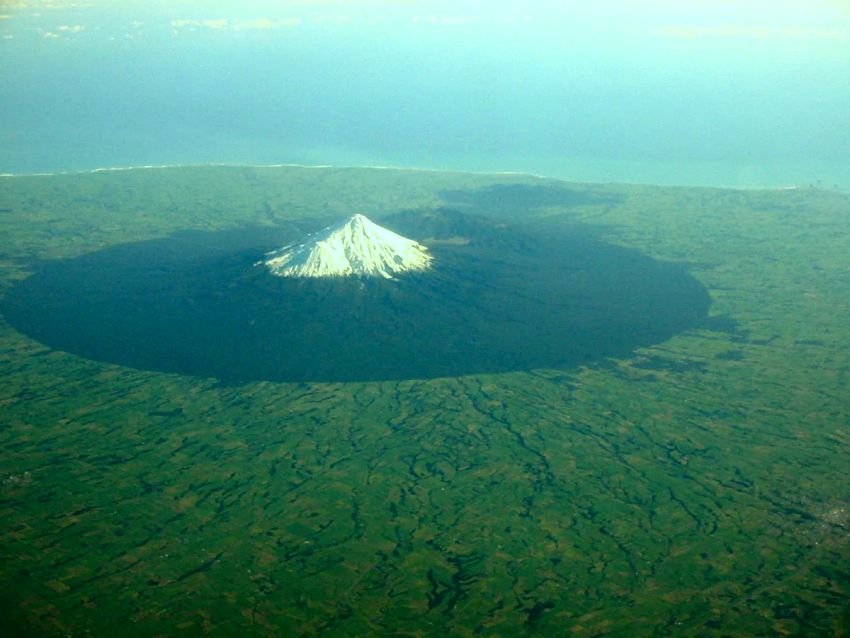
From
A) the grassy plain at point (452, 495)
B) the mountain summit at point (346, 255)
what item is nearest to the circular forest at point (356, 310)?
the mountain summit at point (346, 255)

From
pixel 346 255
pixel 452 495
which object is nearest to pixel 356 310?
pixel 346 255

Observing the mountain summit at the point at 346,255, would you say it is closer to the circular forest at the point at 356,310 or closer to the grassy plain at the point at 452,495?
the circular forest at the point at 356,310

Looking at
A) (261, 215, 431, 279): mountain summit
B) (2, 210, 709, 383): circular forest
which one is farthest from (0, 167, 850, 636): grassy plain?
(261, 215, 431, 279): mountain summit

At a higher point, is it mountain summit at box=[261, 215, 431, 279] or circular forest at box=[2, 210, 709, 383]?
mountain summit at box=[261, 215, 431, 279]

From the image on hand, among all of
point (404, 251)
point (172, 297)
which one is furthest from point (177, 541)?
point (404, 251)

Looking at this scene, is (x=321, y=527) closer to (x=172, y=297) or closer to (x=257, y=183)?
(x=172, y=297)

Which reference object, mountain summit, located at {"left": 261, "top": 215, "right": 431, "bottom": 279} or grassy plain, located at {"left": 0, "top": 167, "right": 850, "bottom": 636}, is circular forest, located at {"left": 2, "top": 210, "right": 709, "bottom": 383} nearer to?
mountain summit, located at {"left": 261, "top": 215, "right": 431, "bottom": 279}

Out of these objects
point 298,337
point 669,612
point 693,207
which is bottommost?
point 669,612

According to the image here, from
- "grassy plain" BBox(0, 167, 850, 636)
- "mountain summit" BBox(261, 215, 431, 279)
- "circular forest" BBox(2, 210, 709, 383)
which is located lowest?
"grassy plain" BBox(0, 167, 850, 636)
